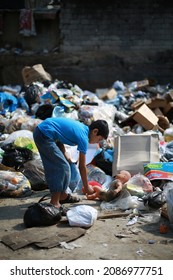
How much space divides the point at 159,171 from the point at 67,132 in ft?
5.32

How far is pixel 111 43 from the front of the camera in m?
12.9

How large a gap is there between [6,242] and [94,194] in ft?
5.45

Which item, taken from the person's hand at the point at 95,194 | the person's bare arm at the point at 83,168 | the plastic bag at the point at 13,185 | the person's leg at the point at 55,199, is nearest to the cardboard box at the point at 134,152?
the person's hand at the point at 95,194

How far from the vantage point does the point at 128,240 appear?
4777 mm

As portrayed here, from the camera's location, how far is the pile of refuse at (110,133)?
637 centimetres

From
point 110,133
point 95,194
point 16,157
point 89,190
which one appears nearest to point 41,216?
point 89,190

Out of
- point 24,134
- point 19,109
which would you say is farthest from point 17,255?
point 19,109

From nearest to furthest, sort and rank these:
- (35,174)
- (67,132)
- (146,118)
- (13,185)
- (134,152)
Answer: (67,132) → (13,185) → (35,174) → (134,152) → (146,118)

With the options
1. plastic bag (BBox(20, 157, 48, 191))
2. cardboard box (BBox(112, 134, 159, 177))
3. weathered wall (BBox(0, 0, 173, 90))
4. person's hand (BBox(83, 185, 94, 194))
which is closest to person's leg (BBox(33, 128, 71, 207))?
person's hand (BBox(83, 185, 94, 194))

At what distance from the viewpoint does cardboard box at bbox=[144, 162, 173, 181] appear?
20.6 feet

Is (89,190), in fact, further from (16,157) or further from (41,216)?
(16,157)

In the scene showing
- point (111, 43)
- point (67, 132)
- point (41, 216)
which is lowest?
point (41, 216)

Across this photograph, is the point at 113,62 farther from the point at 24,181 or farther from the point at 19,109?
the point at 24,181

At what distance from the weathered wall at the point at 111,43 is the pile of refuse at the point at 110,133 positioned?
1123 mm
